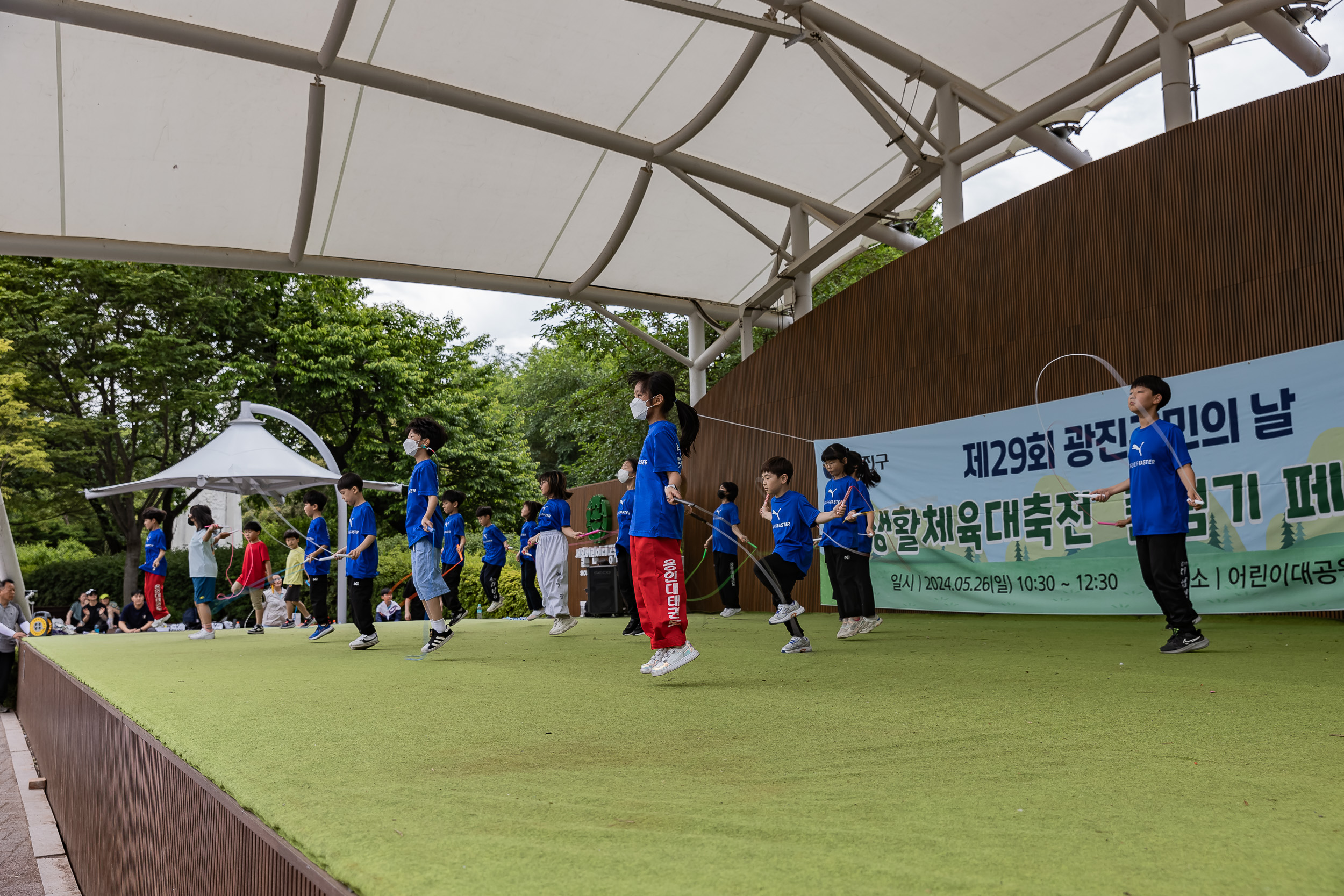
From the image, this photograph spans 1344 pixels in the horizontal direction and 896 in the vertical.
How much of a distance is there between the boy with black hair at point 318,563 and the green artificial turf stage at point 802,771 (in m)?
4.63

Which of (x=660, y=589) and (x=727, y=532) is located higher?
(x=727, y=532)

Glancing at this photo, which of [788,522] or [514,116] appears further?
[514,116]

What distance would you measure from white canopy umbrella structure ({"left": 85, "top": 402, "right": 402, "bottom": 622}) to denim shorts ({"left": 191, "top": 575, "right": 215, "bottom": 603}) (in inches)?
90.4

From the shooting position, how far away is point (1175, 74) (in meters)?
8.66

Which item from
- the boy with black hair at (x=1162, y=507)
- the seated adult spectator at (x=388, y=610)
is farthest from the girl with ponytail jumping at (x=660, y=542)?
the seated adult spectator at (x=388, y=610)

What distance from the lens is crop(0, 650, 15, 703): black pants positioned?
1002 cm

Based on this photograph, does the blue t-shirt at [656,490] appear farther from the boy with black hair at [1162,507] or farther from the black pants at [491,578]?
the black pants at [491,578]

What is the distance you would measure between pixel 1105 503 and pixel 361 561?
6.41m

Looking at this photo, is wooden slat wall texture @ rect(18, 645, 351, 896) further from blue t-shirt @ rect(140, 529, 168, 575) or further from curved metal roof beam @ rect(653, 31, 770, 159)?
curved metal roof beam @ rect(653, 31, 770, 159)

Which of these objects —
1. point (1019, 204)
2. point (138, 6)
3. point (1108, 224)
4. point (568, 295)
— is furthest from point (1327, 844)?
point (568, 295)

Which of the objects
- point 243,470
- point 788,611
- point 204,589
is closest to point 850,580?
point 788,611

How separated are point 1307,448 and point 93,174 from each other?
41.4ft

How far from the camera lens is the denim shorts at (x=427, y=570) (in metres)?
7.26

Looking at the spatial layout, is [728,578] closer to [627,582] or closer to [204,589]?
[627,582]
